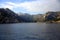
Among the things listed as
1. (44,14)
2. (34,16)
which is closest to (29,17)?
(34,16)

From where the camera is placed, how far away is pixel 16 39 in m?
13.0

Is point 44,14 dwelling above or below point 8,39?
above

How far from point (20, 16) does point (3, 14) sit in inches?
72.3

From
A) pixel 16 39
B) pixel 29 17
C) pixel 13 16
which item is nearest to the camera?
pixel 16 39

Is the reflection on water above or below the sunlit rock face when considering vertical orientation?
below

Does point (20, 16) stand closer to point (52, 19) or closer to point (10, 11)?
point (10, 11)

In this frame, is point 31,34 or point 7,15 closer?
point 31,34

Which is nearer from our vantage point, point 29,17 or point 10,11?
point 29,17

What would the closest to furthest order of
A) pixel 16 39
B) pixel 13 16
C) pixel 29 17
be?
1. pixel 16 39
2. pixel 29 17
3. pixel 13 16

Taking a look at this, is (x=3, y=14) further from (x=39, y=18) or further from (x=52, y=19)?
(x=52, y=19)

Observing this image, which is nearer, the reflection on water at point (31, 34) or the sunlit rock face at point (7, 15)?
the reflection on water at point (31, 34)

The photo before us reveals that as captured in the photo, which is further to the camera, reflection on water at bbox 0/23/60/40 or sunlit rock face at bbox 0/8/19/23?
sunlit rock face at bbox 0/8/19/23

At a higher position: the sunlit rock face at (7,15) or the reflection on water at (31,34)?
the sunlit rock face at (7,15)

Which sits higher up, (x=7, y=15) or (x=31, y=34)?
(x=7, y=15)
